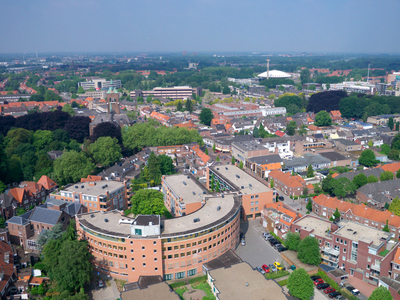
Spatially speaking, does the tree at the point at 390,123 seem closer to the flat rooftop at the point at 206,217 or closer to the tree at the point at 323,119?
the tree at the point at 323,119

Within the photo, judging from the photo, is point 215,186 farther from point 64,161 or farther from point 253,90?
point 253,90

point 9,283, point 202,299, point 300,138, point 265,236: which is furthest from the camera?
point 300,138

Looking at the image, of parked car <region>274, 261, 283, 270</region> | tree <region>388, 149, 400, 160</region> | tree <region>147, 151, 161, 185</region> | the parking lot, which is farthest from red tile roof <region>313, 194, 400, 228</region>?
tree <region>388, 149, 400, 160</region>

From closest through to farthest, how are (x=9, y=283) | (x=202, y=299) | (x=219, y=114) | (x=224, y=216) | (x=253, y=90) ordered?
(x=202, y=299), (x=9, y=283), (x=224, y=216), (x=219, y=114), (x=253, y=90)

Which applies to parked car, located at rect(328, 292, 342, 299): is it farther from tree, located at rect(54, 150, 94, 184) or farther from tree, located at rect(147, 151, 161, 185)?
tree, located at rect(54, 150, 94, 184)

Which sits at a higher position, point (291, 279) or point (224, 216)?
point (224, 216)

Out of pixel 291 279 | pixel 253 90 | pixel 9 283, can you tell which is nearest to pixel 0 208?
pixel 9 283

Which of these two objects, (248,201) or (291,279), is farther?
(248,201)
